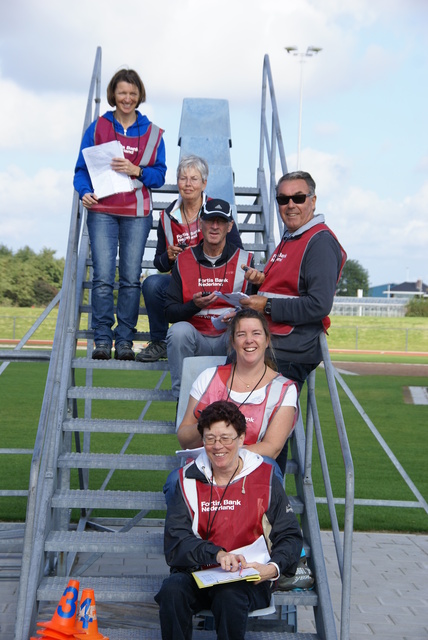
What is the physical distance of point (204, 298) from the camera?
4789 mm

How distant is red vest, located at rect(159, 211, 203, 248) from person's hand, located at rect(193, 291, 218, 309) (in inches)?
40.7

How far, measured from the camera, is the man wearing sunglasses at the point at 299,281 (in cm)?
444

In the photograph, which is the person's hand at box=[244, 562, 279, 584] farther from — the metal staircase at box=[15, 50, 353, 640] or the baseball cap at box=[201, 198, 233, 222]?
the baseball cap at box=[201, 198, 233, 222]

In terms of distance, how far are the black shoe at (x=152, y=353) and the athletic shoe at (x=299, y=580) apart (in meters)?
1.81

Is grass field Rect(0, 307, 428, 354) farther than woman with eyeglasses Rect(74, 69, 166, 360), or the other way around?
grass field Rect(0, 307, 428, 354)

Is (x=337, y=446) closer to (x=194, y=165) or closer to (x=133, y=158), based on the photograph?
(x=133, y=158)

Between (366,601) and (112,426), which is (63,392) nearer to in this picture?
(112,426)

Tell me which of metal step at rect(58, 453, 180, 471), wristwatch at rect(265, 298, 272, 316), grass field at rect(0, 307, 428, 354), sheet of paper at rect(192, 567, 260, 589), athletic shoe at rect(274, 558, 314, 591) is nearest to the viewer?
sheet of paper at rect(192, 567, 260, 589)

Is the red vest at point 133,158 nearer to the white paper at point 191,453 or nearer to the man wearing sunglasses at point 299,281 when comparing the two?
the man wearing sunglasses at point 299,281

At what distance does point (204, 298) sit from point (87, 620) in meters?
1.87

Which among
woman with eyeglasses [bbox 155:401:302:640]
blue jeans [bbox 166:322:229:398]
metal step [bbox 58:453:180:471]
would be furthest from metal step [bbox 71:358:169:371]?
woman with eyeglasses [bbox 155:401:302:640]

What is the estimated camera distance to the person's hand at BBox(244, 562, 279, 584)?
3.65 m

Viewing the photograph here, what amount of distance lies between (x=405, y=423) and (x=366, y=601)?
941cm

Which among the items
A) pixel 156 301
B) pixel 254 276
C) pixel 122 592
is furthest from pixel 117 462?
pixel 254 276
